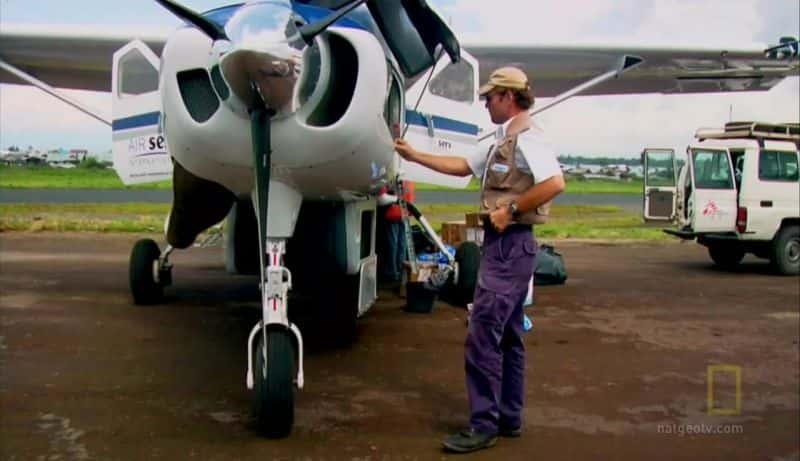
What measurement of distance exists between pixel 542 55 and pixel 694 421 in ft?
24.7

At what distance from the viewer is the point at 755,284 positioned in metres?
10.8

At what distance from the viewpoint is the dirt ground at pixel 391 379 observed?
13.8 ft

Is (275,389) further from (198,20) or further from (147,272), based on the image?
(147,272)

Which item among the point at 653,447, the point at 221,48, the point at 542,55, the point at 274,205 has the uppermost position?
the point at 542,55

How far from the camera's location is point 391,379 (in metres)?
5.52

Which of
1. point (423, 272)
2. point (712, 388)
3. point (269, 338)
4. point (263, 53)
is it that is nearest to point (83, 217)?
point (423, 272)

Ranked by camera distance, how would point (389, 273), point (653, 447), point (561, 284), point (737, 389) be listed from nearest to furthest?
point (653, 447) → point (737, 389) → point (389, 273) → point (561, 284)

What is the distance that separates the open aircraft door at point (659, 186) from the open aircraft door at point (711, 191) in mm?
771

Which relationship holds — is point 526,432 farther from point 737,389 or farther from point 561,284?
point 561,284

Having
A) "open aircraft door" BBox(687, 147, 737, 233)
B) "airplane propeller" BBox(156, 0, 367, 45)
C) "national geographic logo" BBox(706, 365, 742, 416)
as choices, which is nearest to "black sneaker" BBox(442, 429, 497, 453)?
"national geographic logo" BBox(706, 365, 742, 416)

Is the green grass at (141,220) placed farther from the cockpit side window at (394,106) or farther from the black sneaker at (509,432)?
the black sneaker at (509,432)

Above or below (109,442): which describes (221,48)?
above

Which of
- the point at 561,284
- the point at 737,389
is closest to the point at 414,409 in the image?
the point at 737,389

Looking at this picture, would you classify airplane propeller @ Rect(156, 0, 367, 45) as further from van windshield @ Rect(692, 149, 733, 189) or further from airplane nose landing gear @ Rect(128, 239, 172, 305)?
van windshield @ Rect(692, 149, 733, 189)
